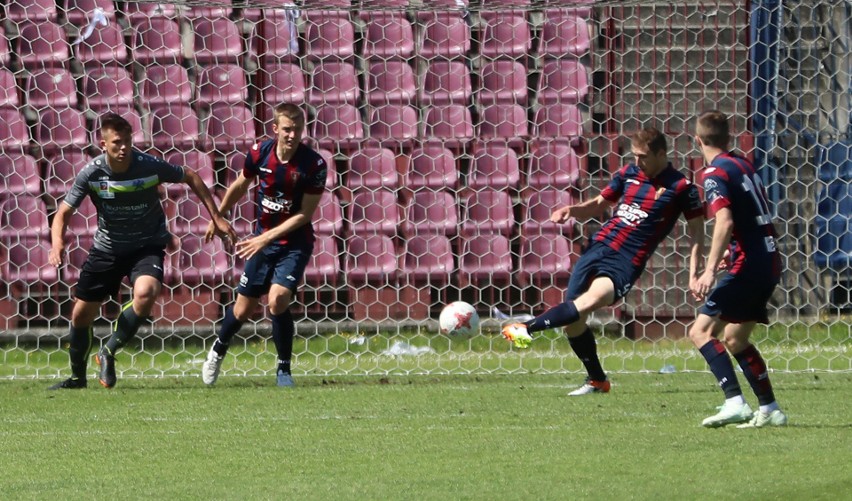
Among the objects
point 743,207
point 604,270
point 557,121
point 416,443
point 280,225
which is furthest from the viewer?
point 557,121

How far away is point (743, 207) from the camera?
5973 millimetres

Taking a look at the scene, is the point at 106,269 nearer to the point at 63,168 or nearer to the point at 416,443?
the point at 63,168

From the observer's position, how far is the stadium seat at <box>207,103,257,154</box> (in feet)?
35.9

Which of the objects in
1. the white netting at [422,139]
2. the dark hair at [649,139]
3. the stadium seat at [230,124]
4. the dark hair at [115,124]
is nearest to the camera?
the dark hair at [649,139]

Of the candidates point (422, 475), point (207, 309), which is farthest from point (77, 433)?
point (207, 309)

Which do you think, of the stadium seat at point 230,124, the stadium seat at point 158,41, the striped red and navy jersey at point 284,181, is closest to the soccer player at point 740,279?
the striped red and navy jersey at point 284,181

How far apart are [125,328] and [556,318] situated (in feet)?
8.78

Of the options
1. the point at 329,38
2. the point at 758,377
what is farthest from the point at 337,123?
the point at 758,377

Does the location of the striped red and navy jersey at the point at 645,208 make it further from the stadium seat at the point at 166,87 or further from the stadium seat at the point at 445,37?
the stadium seat at the point at 166,87

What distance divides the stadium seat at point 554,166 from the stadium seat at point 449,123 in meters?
0.57

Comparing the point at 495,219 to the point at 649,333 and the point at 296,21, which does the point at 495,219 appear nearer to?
the point at 649,333

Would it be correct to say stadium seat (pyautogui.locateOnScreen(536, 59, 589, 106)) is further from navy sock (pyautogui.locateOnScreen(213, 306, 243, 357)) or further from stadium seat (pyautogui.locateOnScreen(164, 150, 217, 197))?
navy sock (pyautogui.locateOnScreen(213, 306, 243, 357))

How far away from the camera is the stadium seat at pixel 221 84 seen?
36.0ft

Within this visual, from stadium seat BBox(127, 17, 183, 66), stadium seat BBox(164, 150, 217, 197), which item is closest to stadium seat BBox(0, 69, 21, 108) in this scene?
stadium seat BBox(127, 17, 183, 66)
